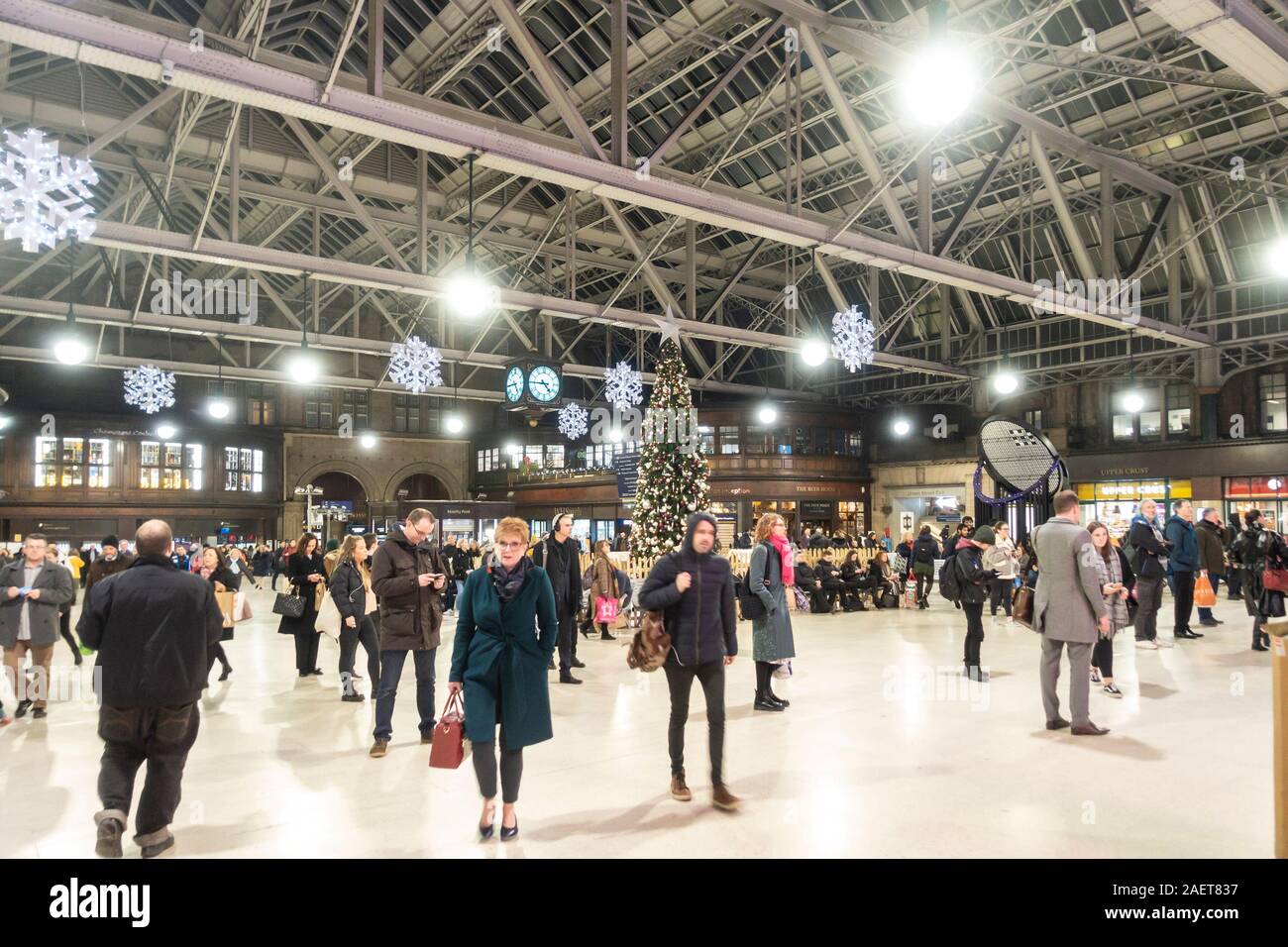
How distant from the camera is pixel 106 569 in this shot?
347 inches

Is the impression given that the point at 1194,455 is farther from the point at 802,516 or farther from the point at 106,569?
the point at 106,569

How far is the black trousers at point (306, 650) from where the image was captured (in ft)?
27.7

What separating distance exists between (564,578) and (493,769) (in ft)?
13.9

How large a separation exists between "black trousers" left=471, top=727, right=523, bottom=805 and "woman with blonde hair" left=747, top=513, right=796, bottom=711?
2995 millimetres

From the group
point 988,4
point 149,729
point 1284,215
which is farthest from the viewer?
point 1284,215

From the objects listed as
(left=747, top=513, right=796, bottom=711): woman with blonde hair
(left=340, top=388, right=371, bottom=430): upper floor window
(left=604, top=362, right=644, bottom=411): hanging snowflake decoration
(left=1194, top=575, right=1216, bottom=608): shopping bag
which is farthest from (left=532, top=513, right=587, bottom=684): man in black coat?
(left=340, top=388, right=371, bottom=430): upper floor window

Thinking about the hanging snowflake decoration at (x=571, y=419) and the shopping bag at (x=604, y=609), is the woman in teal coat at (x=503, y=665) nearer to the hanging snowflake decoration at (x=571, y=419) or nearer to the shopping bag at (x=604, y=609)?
the shopping bag at (x=604, y=609)

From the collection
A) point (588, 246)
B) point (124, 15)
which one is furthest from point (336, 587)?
point (588, 246)

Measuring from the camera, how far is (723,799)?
4.29 m

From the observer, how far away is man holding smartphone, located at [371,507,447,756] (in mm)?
5586

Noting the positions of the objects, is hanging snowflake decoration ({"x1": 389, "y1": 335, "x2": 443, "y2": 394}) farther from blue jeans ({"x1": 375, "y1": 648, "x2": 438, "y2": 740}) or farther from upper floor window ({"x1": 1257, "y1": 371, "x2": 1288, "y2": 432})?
upper floor window ({"x1": 1257, "y1": 371, "x2": 1288, "y2": 432})

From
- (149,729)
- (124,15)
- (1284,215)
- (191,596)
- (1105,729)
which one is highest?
(1284,215)

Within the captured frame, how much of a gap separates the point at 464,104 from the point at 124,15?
769 cm

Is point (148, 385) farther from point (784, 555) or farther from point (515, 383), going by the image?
point (784, 555)
